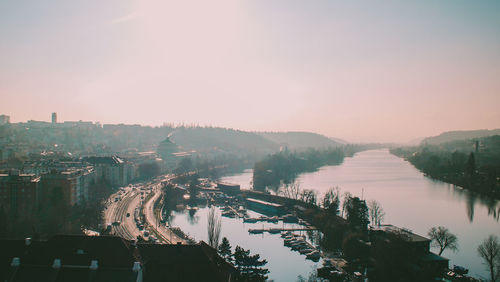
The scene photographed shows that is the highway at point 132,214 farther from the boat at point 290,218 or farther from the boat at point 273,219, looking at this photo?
the boat at point 290,218

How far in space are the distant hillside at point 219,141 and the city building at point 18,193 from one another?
25073 mm

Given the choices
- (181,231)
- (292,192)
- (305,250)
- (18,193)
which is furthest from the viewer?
(292,192)

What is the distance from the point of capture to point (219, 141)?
4141 cm

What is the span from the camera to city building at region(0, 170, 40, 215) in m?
8.71

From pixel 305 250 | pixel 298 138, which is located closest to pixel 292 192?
pixel 305 250

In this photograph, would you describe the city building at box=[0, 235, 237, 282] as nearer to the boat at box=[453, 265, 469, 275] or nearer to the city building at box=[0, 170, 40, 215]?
the boat at box=[453, 265, 469, 275]

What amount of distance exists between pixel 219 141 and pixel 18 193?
32645 millimetres

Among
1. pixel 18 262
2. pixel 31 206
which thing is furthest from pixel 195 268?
pixel 31 206

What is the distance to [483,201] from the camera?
1277 centimetres

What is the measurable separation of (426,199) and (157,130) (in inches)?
1413

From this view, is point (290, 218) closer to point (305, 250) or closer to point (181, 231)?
point (305, 250)

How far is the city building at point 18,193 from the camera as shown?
871cm

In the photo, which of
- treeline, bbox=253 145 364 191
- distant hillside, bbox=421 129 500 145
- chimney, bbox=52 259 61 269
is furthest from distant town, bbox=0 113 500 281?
distant hillside, bbox=421 129 500 145

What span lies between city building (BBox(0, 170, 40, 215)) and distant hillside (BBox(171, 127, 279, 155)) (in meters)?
25.1
